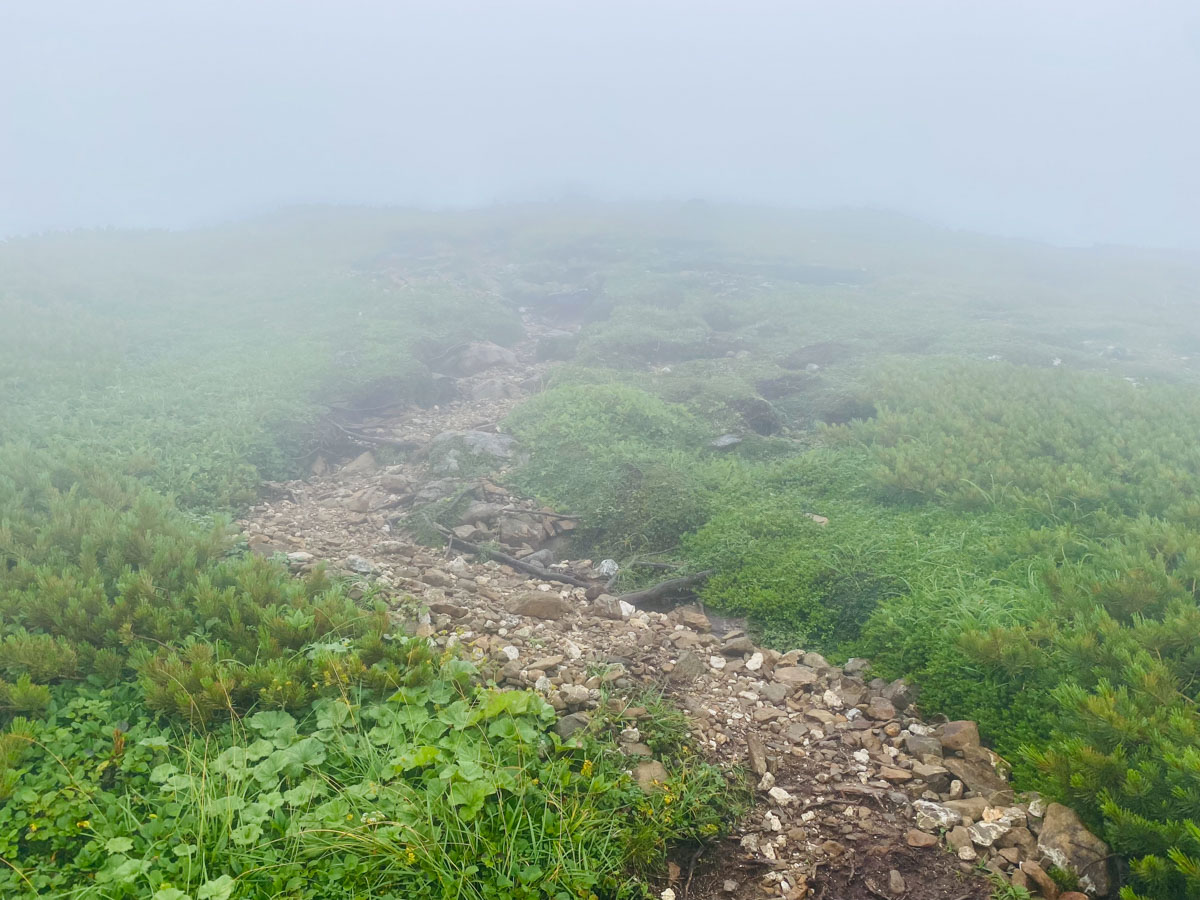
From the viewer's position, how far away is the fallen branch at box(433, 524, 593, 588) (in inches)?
332

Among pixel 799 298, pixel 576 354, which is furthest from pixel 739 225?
pixel 576 354

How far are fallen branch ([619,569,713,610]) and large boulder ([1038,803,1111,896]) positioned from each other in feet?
14.2

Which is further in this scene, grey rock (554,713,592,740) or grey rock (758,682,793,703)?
grey rock (758,682,793,703)

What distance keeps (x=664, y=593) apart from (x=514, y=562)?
2070mm

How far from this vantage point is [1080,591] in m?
6.29

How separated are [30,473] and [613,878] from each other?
349 inches

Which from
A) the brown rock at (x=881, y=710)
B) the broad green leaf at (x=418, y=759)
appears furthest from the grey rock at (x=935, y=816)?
the broad green leaf at (x=418, y=759)

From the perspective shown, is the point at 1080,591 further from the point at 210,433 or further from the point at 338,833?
the point at 210,433

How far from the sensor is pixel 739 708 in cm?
574

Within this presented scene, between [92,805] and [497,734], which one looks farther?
[497,734]

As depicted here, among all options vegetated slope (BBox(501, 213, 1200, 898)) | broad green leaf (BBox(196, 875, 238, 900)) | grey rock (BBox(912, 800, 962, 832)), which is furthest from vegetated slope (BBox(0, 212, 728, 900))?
Answer: vegetated slope (BBox(501, 213, 1200, 898))

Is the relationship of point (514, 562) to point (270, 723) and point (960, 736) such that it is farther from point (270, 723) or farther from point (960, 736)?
point (960, 736)

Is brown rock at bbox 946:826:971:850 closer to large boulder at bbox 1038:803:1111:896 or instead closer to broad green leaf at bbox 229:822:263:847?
large boulder at bbox 1038:803:1111:896

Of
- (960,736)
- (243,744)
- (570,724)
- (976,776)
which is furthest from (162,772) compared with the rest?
(960,736)
